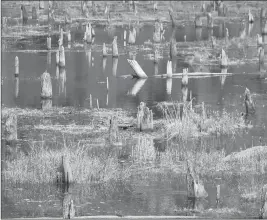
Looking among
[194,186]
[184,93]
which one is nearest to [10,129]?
[194,186]

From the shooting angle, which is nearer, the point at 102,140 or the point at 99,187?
the point at 99,187

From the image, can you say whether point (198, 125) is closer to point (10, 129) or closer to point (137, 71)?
point (10, 129)

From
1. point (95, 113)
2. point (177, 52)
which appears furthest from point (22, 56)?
point (95, 113)

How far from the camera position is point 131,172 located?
23.9m

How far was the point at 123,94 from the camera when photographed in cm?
3766

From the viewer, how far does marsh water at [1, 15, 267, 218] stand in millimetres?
21062

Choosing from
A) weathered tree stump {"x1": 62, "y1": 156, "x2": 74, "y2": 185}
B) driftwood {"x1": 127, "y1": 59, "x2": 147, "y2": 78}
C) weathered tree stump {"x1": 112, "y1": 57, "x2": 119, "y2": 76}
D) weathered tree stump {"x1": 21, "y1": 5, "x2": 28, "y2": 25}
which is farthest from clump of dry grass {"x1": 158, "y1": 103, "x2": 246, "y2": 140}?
weathered tree stump {"x1": 21, "y1": 5, "x2": 28, "y2": 25}

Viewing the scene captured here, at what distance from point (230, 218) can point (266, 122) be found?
12.0 metres

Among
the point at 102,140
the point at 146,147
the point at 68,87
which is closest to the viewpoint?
the point at 146,147

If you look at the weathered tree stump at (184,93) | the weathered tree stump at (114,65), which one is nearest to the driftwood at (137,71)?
the weathered tree stump at (114,65)

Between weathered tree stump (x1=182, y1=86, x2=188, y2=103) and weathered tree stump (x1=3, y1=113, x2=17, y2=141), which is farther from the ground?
weathered tree stump (x1=182, y1=86, x2=188, y2=103)

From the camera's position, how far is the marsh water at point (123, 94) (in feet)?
69.1

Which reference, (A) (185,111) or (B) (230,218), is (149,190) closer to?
(B) (230,218)

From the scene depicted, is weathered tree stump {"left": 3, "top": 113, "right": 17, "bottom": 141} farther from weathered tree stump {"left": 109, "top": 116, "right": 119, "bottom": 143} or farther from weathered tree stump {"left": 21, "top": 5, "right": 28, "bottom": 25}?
weathered tree stump {"left": 21, "top": 5, "right": 28, "bottom": 25}
